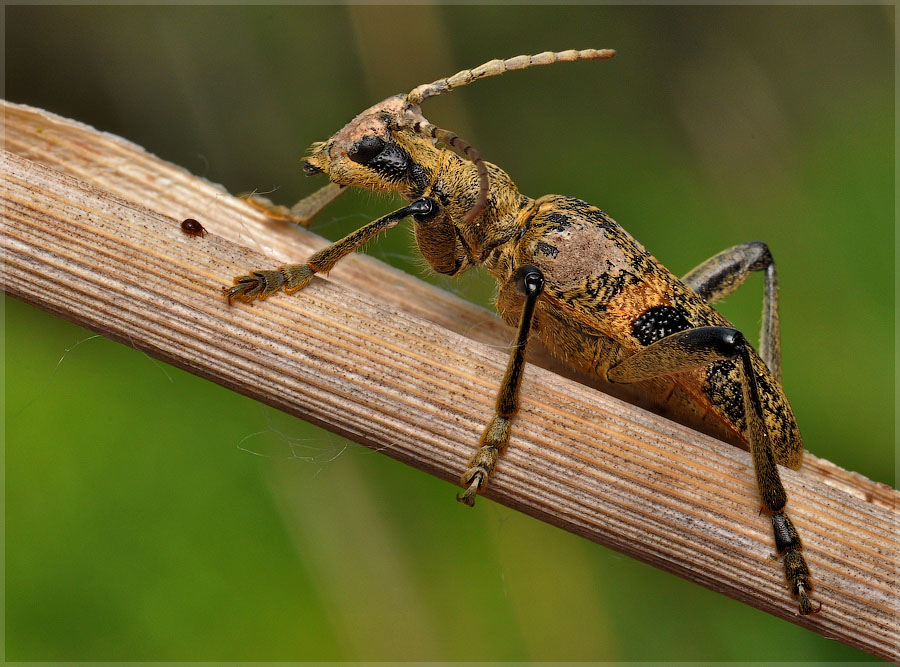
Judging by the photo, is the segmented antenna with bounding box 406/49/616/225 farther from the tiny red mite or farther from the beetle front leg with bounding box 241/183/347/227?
the tiny red mite

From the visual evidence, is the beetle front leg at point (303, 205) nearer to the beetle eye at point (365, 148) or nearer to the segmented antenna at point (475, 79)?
the beetle eye at point (365, 148)

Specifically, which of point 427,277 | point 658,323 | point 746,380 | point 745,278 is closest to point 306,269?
point 427,277

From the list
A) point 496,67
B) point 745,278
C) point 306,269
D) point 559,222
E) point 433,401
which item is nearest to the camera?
point 433,401

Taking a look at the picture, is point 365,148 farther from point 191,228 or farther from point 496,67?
point 191,228

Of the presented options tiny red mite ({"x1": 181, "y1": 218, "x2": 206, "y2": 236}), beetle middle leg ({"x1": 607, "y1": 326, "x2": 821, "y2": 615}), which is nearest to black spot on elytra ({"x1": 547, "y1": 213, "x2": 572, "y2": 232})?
beetle middle leg ({"x1": 607, "y1": 326, "x2": 821, "y2": 615})

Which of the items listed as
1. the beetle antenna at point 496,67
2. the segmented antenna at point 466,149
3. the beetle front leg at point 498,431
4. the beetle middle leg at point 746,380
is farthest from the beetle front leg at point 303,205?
the beetle middle leg at point 746,380

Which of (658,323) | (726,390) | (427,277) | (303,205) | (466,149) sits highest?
(466,149)

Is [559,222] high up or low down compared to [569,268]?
up
